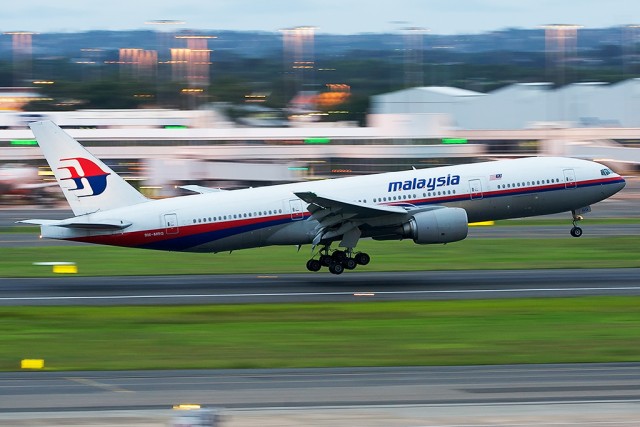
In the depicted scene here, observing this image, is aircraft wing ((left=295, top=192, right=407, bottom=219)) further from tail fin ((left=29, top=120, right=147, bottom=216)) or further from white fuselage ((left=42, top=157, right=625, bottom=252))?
tail fin ((left=29, top=120, right=147, bottom=216))

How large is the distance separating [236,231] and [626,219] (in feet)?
113

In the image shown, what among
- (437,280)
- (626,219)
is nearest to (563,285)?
(437,280)

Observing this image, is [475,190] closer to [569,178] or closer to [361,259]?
[569,178]

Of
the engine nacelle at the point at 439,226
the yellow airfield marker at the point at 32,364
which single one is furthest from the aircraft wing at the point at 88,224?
the yellow airfield marker at the point at 32,364

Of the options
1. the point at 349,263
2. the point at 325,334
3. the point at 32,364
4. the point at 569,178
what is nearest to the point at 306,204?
the point at 349,263

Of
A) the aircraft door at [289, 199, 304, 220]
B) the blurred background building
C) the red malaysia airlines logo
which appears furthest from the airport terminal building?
the aircraft door at [289, 199, 304, 220]

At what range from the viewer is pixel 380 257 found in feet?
162

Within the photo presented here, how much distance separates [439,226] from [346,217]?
371cm

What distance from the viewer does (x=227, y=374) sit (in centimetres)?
2489

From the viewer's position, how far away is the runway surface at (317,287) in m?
37.4

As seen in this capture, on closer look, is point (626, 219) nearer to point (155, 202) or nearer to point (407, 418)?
point (155, 202)

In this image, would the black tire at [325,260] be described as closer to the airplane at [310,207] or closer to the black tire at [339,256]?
the airplane at [310,207]

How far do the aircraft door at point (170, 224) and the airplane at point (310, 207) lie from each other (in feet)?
0.13

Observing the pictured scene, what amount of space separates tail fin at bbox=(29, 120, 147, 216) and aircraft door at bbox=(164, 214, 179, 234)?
2101mm
